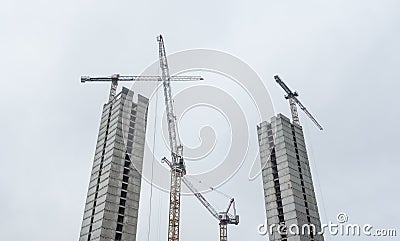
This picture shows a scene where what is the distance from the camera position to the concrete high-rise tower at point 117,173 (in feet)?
291

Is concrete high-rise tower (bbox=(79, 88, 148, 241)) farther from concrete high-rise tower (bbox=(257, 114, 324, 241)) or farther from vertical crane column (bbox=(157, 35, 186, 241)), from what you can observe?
concrete high-rise tower (bbox=(257, 114, 324, 241))

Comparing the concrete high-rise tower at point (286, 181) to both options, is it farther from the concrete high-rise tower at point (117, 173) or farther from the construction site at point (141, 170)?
the concrete high-rise tower at point (117, 173)

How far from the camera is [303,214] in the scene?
102062 millimetres

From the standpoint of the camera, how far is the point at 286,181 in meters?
107

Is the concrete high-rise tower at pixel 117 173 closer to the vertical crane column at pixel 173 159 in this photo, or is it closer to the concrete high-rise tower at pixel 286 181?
the vertical crane column at pixel 173 159

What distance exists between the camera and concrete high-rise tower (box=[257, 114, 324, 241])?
3959 inches

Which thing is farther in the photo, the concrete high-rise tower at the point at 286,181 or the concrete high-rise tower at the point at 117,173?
the concrete high-rise tower at the point at 286,181

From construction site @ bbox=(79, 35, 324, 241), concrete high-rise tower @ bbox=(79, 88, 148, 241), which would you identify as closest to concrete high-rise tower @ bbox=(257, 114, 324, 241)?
construction site @ bbox=(79, 35, 324, 241)

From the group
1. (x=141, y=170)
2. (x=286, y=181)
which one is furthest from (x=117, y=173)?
(x=286, y=181)

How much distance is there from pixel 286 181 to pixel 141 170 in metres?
42.8

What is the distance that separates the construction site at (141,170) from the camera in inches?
3588

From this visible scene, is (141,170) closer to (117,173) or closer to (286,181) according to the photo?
(117,173)

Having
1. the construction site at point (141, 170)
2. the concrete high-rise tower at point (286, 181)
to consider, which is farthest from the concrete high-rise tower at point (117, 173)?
the concrete high-rise tower at point (286, 181)

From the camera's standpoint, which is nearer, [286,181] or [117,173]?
[117,173]
